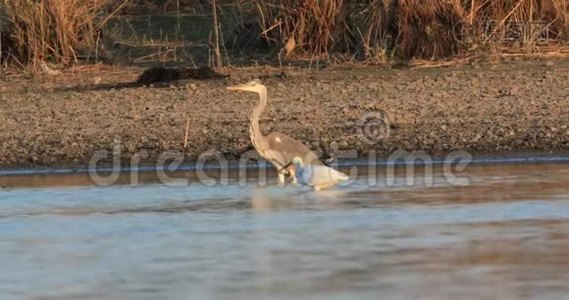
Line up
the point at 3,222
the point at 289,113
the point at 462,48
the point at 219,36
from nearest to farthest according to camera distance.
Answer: the point at 3,222 → the point at 289,113 → the point at 462,48 → the point at 219,36

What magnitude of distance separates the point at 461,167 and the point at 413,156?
63 cm

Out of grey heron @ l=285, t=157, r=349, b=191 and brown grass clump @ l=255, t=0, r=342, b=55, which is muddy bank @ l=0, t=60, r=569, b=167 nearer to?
brown grass clump @ l=255, t=0, r=342, b=55

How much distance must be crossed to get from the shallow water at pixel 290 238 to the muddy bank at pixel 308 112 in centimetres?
103

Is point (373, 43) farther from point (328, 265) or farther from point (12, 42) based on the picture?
point (328, 265)

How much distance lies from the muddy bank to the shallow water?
3.39 feet

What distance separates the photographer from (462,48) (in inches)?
646

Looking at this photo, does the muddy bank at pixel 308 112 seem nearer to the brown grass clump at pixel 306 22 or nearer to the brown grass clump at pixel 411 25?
the brown grass clump at pixel 411 25

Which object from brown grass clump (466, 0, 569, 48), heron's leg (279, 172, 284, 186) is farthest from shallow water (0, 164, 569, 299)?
brown grass clump (466, 0, 569, 48)

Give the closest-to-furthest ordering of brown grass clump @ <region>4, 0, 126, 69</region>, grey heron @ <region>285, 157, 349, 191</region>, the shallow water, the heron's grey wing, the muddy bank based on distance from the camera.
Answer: the shallow water, grey heron @ <region>285, 157, 349, 191</region>, the heron's grey wing, the muddy bank, brown grass clump @ <region>4, 0, 126, 69</region>

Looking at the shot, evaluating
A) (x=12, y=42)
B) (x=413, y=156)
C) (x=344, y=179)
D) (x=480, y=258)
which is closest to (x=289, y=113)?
(x=413, y=156)

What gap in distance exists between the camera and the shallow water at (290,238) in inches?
281

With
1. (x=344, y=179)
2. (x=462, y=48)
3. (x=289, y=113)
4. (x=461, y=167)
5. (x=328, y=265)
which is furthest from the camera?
(x=462, y=48)

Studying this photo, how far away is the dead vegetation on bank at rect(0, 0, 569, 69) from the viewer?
1636 cm

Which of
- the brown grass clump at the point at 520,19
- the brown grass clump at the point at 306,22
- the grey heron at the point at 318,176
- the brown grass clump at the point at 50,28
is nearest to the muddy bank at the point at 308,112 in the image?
the brown grass clump at the point at 50,28
